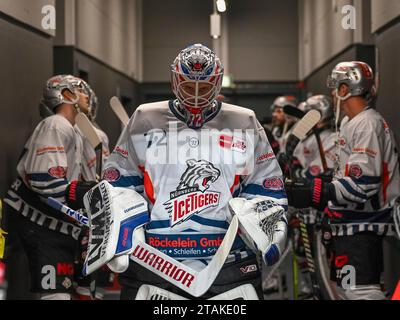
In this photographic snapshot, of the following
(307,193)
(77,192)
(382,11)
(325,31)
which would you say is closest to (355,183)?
(307,193)

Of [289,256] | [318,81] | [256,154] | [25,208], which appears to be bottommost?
[289,256]

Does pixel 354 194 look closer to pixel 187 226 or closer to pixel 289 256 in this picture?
pixel 187 226

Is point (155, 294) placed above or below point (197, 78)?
below

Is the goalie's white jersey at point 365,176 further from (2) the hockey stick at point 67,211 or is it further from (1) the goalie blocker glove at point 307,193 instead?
(2) the hockey stick at point 67,211

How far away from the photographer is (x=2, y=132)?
4023mm

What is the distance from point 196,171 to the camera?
2980mm

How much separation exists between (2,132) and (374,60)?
1823 millimetres

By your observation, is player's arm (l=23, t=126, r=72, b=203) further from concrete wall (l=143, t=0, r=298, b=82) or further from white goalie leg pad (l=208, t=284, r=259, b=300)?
white goalie leg pad (l=208, t=284, r=259, b=300)

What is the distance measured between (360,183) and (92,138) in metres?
1.23

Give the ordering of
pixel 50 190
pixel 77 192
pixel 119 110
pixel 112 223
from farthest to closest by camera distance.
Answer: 1. pixel 50 190
2. pixel 77 192
3. pixel 119 110
4. pixel 112 223

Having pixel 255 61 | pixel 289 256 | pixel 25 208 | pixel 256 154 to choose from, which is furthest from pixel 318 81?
pixel 289 256

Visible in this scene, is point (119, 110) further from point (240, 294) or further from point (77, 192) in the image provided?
point (240, 294)

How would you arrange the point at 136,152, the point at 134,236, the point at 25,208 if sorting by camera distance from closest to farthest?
1. the point at 134,236
2. the point at 136,152
3. the point at 25,208

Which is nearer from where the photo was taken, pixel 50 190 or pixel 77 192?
pixel 77 192
